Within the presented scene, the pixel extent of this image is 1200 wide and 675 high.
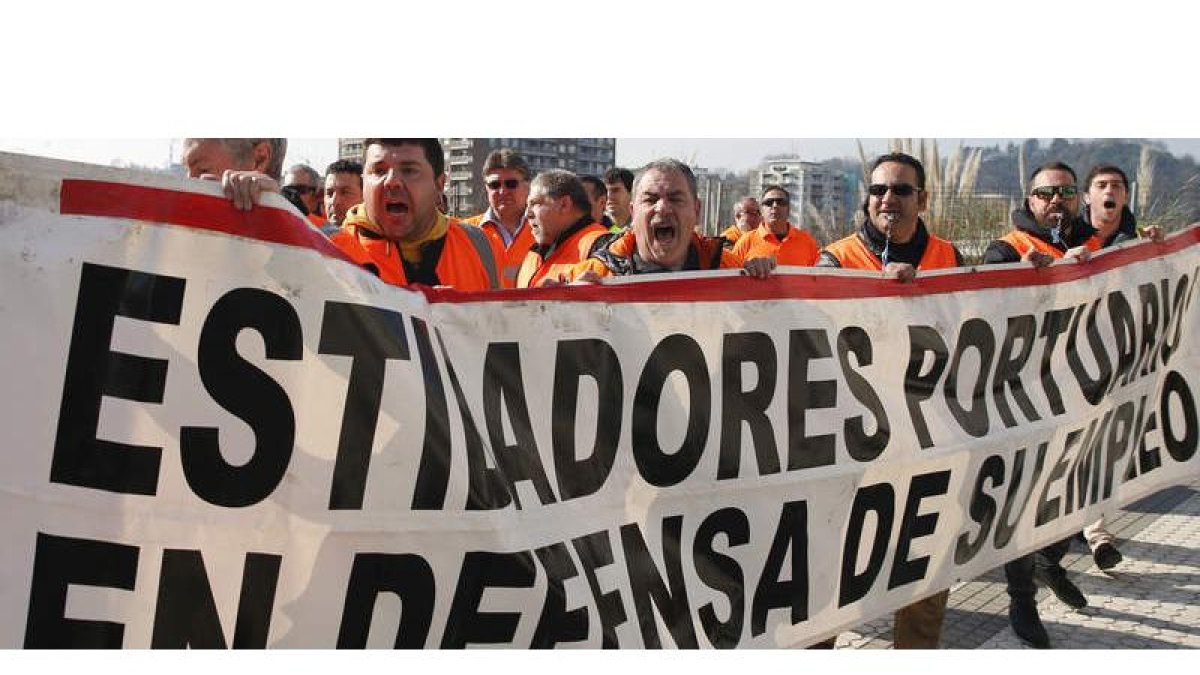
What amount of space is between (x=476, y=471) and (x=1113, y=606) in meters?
4.11

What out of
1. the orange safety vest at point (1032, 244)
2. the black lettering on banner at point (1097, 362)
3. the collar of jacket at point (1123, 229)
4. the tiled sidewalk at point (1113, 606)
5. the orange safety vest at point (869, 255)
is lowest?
the tiled sidewalk at point (1113, 606)

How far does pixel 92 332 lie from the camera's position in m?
2.53

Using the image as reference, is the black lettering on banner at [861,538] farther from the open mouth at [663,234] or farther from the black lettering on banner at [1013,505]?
the open mouth at [663,234]

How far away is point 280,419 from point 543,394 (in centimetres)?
83

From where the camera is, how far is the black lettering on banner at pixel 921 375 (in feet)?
13.2

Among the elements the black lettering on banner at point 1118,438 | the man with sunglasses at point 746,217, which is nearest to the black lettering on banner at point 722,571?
the black lettering on banner at point 1118,438

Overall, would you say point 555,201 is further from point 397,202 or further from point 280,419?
point 280,419

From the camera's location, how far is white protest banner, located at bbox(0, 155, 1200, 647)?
8.25ft

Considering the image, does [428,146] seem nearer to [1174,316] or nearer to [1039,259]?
[1039,259]

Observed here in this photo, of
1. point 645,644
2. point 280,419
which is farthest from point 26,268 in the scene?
point 645,644

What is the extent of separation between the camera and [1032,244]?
551cm

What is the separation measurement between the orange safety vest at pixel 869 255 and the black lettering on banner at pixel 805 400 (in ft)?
2.30

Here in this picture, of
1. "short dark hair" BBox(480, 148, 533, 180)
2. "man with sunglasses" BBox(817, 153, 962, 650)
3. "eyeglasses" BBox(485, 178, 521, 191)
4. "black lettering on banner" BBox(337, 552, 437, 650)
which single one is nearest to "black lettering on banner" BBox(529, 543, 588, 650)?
"black lettering on banner" BBox(337, 552, 437, 650)

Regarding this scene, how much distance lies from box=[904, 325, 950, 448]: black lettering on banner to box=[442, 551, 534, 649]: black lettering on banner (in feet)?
5.97
